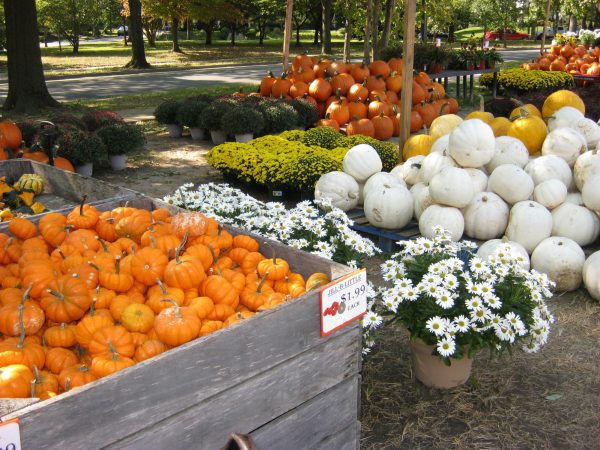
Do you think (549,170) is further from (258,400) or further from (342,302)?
(258,400)

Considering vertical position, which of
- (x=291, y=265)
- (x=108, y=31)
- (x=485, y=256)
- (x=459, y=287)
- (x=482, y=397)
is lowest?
(x=482, y=397)

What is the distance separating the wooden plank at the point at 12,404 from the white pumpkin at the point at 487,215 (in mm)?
4154

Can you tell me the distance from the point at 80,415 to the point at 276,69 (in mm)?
23969

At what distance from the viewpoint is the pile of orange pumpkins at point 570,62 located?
16672mm

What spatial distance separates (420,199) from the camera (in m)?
5.60

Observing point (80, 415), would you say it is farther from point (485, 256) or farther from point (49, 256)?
point (485, 256)

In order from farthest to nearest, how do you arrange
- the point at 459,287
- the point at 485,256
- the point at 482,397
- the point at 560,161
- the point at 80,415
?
the point at 560,161
the point at 485,256
the point at 482,397
the point at 459,287
the point at 80,415

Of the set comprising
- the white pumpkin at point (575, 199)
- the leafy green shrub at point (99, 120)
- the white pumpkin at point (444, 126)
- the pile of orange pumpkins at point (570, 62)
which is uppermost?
the pile of orange pumpkins at point (570, 62)

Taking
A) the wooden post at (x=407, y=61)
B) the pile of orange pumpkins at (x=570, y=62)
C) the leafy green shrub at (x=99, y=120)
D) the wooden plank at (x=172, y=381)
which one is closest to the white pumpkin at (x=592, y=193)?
the wooden post at (x=407, y=61)

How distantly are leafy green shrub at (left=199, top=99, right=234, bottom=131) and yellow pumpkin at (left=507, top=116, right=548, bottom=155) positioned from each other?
4.85m

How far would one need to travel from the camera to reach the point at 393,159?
773cm

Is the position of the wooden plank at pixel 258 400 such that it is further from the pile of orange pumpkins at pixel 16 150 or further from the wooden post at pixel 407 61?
the pile of orange pumpkins at pixel 16 150

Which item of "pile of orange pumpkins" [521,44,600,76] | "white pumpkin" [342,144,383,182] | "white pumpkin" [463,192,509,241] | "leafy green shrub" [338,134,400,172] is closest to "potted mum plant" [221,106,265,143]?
"leafy green shrub" [338,134,400,172]

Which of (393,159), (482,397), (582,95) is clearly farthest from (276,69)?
(482,397)
